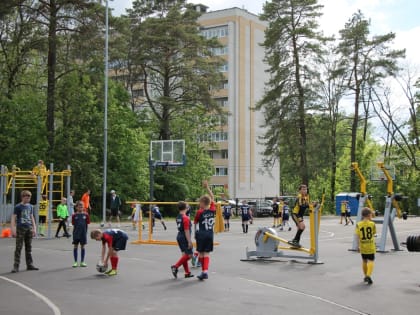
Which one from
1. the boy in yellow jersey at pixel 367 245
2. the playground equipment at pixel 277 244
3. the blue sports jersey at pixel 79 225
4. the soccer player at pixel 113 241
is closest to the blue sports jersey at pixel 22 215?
the blue sports jersey at pixel 79 225

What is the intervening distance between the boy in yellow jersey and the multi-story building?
68.1 metres

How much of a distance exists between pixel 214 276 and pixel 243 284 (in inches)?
46.3

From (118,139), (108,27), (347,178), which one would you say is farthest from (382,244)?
(347,178)

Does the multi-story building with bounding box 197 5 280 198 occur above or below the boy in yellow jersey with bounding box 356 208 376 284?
above

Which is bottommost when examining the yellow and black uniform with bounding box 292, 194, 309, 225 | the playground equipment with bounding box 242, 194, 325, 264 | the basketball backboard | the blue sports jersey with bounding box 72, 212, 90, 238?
the playground equipment with bounding box 242, 194, 325, 264

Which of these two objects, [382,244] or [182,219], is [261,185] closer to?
[382,244]

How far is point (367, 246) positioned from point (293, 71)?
4432cm

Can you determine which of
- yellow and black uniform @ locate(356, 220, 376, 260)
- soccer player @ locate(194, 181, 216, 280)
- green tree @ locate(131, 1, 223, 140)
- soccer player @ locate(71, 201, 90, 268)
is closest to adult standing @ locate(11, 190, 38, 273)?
soccer player @ locate(71, 201, 90, 268)

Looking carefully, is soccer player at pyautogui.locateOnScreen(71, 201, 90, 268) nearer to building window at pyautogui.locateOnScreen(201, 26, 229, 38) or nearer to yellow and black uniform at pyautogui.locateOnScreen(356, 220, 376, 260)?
yellow and black uniform at pyautogui.locateOnScreen(356, 220, 376, 260)

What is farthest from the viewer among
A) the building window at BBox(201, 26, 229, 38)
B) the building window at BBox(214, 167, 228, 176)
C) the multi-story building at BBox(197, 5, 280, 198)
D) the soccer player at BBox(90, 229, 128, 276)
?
the building window at BBox(214, 167, 228, 176)

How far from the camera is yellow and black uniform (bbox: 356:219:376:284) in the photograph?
11.8 m

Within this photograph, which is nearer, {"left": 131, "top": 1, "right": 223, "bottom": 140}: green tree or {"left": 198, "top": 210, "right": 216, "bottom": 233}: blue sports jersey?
{"left": 198, "top": 210, "right": 216, "bottom": 233}: blue sports jersey

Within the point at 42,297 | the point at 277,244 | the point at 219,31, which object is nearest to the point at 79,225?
the point at 42,297

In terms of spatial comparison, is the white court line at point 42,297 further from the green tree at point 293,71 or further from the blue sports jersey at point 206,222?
the green tree at point 293,71
